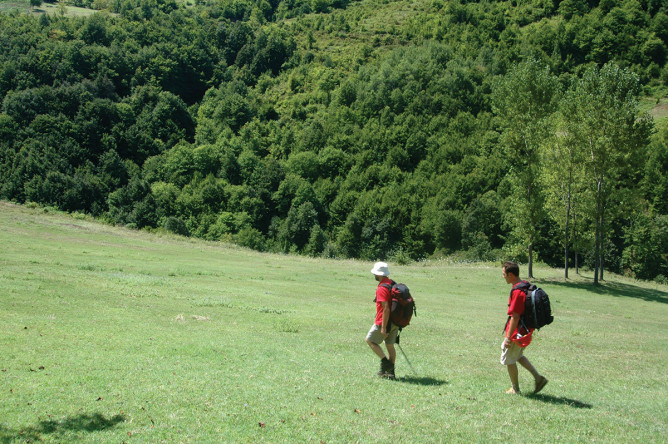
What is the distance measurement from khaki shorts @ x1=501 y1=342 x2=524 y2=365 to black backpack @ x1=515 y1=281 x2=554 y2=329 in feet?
1.70

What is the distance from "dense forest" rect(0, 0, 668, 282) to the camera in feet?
347

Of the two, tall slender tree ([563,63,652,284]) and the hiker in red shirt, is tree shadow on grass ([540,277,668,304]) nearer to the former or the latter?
tall slender tree ([563,63,652,284])

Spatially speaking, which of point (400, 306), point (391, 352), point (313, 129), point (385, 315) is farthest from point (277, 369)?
point (313, 129)

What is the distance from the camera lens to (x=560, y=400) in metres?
10.2

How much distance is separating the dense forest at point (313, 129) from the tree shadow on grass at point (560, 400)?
63.8 meters

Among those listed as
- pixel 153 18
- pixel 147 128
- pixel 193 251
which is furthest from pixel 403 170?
pixel 153 18

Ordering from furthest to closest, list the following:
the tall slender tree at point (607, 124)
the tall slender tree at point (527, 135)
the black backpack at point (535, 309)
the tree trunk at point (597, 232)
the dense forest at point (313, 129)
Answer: the dense forest at point (313, 129), the tall slender tree at point (527, 135), the tree trunk at point (597, 232), the tall slender tree at point (607, 124), the black backpack at point (535, 309)

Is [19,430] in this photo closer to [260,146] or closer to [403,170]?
[403,170]

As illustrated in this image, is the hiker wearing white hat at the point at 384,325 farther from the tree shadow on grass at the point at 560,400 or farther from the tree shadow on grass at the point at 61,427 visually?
the tree shadow on grass at the point at 61,427

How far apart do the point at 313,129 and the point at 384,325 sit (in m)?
141

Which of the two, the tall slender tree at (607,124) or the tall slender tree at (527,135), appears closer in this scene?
the tall slender tree at (607,124)

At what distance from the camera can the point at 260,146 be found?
151625mm

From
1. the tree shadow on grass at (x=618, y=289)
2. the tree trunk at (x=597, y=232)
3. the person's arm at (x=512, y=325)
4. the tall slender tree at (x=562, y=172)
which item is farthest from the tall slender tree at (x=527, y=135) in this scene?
the person's arm at (x=512, y=325)

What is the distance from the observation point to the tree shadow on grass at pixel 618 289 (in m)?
38.8
